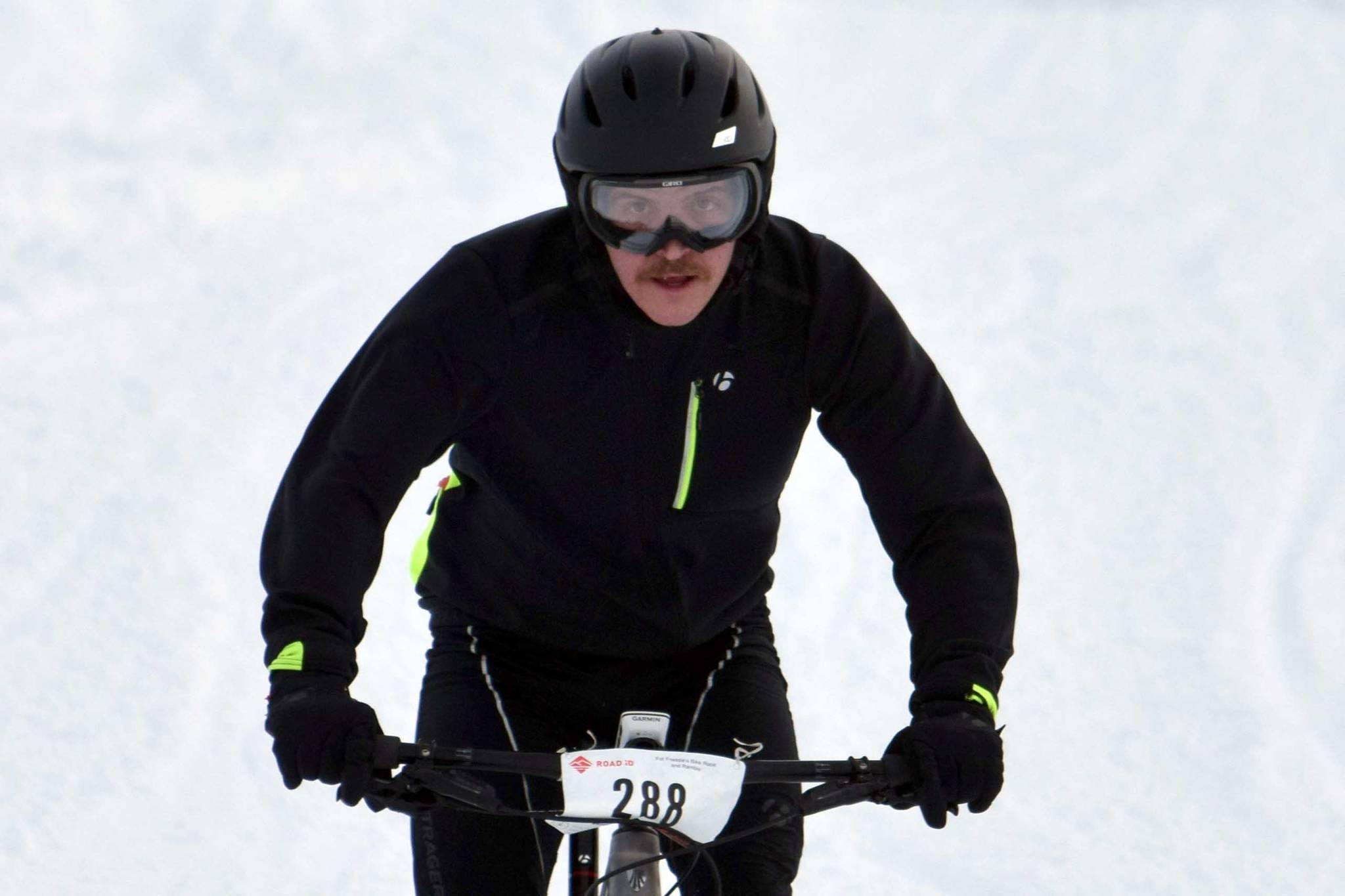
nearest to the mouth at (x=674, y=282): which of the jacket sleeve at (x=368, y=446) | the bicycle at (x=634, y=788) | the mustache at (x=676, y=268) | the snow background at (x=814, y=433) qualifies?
the mustache at (x=676, y=268)

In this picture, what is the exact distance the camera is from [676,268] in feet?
8.94

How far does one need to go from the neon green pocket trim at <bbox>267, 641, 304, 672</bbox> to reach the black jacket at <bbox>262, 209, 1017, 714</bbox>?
21 cm

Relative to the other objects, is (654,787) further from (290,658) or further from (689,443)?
(689,443)

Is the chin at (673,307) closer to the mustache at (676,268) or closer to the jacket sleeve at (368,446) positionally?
the mustache at (676,268)

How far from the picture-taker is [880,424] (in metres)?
2.89

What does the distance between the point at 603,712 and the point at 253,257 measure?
3.60 m

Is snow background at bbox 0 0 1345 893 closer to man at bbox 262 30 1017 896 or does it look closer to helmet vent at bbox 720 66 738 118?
man at bbox 262 30 1017 896

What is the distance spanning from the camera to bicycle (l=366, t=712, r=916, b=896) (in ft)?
7.68

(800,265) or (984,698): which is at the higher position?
(800,265)

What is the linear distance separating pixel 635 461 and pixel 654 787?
2.05ft

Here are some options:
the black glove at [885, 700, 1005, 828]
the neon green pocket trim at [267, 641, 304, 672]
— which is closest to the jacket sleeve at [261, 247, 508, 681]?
the neon green pocket trim at [267, 641, 304, 672]

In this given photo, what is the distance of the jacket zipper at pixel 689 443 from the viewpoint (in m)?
2.84

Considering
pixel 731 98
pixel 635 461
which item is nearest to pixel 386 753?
pixel 635 461

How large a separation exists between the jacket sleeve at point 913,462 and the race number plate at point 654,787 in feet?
1.60
